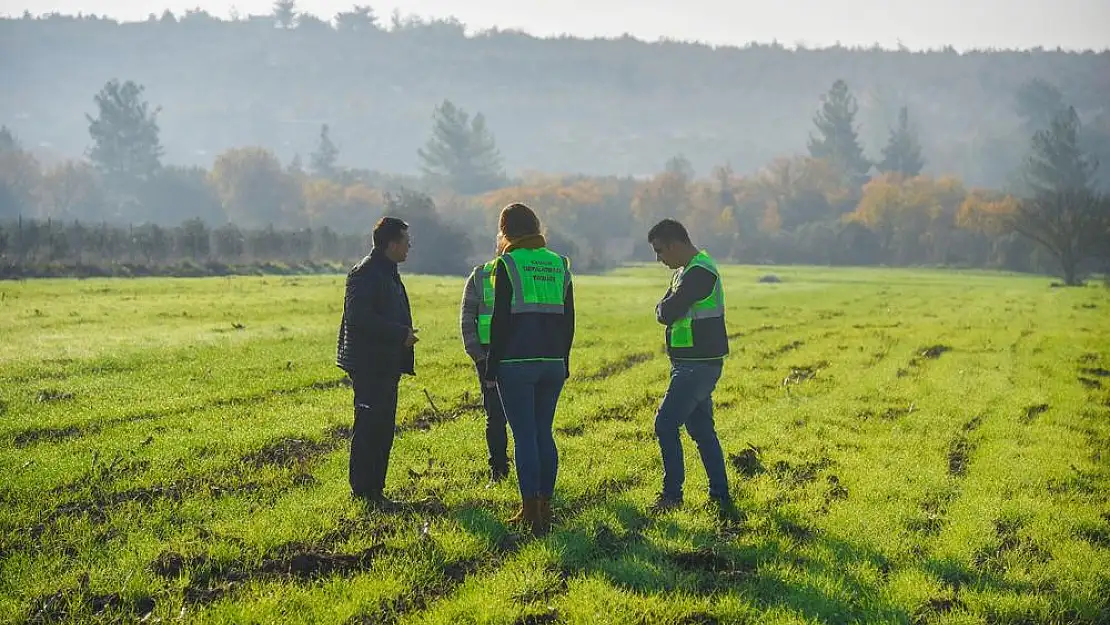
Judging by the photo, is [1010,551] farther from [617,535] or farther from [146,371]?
[146,371]

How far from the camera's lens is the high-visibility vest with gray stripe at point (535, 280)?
755 centimetres

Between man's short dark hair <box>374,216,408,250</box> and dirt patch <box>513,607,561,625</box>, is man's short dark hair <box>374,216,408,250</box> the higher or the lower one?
the higher one

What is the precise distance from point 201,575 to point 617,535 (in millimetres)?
Answer: 3720

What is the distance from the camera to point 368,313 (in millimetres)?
8422

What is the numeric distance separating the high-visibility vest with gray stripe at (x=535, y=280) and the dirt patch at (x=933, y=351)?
16872 millimetres

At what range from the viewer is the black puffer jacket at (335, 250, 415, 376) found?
8.44 m

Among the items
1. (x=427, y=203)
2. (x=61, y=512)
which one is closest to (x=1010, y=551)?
(x=61, y=512)

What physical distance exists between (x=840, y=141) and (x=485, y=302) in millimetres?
197179

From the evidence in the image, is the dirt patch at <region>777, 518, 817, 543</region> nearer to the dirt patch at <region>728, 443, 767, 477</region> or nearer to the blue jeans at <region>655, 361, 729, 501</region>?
the blue jeans at <region>655, 361, 729, 501</region>

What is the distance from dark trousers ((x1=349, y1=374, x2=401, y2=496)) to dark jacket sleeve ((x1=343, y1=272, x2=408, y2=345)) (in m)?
0.51

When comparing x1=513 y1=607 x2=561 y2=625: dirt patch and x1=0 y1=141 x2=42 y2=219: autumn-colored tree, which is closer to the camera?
x1=513 y1=607 x2=561 y2=625: dirt patch

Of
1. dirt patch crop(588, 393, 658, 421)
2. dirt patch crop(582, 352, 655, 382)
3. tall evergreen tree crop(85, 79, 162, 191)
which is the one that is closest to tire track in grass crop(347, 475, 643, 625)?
dirt patch crop(588, 393, 658, 421)

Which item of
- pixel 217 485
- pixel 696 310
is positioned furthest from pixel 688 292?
pixel 217 485

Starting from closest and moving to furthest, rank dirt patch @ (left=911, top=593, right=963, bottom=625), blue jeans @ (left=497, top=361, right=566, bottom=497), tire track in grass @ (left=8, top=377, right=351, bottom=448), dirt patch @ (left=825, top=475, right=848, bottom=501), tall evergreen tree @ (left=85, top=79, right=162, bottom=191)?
1. dirt patch @ (left=911, top=593, right=963, bottom=625)
2. blue jeans @ (left=497, top=361, right=566, bottom=497)
3. dirt patch @ (left=825, top=475, right=848, bottom=501)
4. tire track in grass @ (left=8, top=377, right=351, bottom=448)
5. tall evergreen tree @ (left=85, top=79, right=162, bottom=191)
